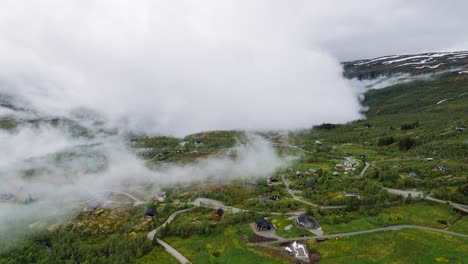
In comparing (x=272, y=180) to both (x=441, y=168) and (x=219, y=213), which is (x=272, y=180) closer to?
(x=219, y=213)

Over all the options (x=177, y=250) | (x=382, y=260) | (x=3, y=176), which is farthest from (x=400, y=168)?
(x=3, y=176)

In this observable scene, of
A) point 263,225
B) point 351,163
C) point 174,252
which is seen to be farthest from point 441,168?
point 174,252

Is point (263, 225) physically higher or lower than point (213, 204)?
lower

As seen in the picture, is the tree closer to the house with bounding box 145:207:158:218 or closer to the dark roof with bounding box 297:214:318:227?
the dark roof with bounding box 297:214:318:227

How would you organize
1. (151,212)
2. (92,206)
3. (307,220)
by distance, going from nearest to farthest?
(307,220) < (151,212) < (92,206)

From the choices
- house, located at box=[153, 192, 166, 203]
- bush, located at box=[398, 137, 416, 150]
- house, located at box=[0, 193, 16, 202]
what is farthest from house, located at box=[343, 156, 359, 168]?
house, located at box=[0, 193, 16, 202]

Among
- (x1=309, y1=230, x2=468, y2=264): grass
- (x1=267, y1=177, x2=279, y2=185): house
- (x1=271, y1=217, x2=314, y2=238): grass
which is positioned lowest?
(x1=309, y1=230, x2=468, y2=264): grass
